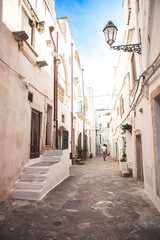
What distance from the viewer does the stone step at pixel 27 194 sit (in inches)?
177

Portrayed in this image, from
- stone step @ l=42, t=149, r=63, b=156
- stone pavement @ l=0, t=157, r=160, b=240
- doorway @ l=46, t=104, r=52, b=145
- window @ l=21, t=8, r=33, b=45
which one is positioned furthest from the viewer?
doorway @ l=46, t=104, r=52, b=145

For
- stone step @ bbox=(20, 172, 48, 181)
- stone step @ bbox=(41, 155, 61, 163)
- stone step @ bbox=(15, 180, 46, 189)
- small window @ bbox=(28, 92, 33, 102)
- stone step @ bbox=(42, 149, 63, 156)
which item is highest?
small window @ bbox=(28, 92, 33, 102)

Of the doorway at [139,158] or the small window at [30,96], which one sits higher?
the small window at [30,96]

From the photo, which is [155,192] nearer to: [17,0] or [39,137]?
[39,137]

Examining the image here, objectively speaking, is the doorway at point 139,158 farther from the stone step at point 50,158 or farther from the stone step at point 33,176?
the stone step at point 33,176

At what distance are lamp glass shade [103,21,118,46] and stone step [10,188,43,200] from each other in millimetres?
4723

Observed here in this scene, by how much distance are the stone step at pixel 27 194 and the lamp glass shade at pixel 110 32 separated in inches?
186

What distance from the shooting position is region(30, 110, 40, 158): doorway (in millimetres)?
6502

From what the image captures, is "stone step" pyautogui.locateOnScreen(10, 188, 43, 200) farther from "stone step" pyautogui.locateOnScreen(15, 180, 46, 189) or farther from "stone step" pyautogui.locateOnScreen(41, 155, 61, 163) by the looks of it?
"stone step" pyautogui.locateOnScreen(41, 155, 61, 163)

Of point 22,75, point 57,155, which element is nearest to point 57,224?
point 57,155

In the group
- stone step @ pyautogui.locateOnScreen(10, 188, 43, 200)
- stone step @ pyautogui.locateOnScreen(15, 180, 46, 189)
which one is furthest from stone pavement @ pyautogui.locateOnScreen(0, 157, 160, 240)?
stone step @ pyautogui.locateOnScreen(15, 180, 46, 189)

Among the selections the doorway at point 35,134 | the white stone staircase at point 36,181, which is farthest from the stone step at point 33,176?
the doorway at point 35,134

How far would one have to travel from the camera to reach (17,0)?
18.0 feet

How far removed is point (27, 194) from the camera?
15.0 ft
